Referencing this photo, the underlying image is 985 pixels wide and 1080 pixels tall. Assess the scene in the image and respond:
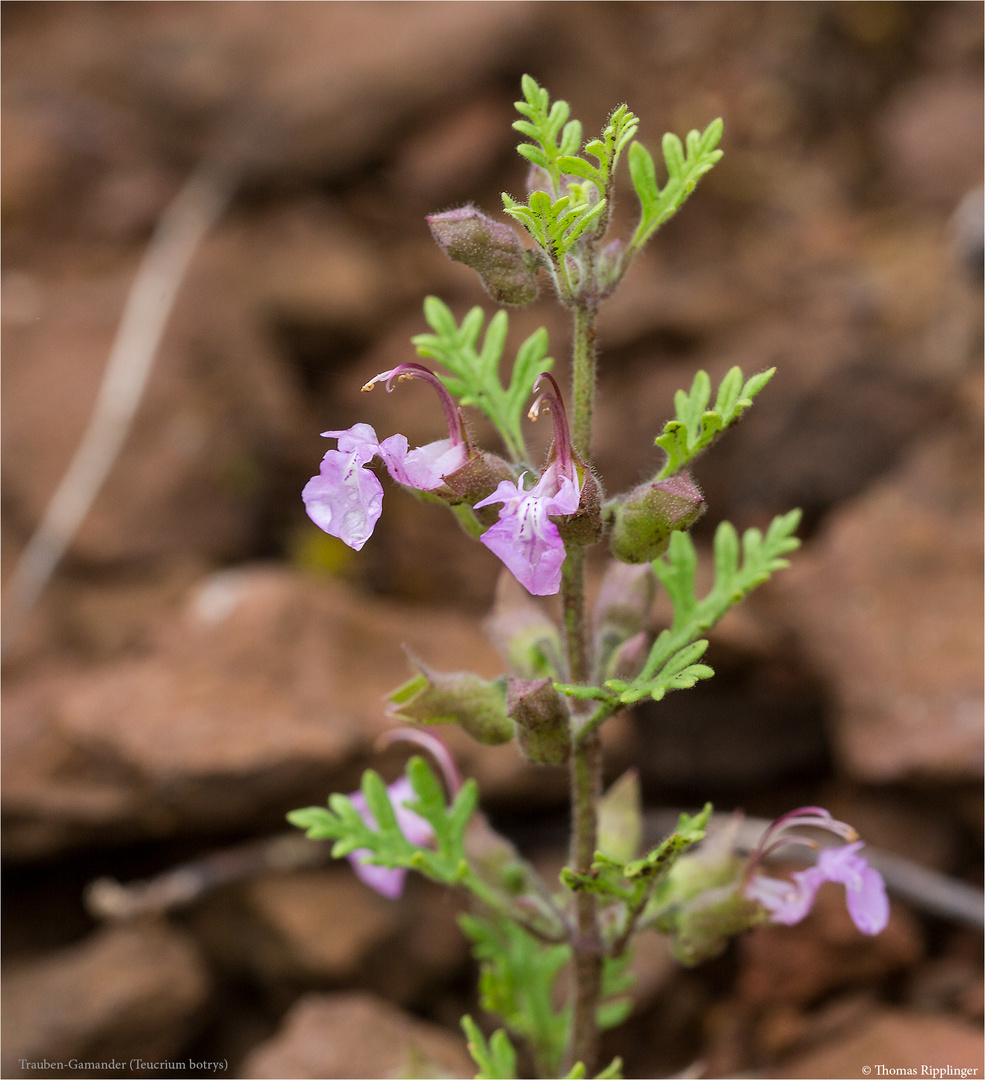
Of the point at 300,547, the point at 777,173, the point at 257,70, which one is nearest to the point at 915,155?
the point at 777,173

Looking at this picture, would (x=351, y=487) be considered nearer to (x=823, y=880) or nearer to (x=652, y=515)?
(x=652, y=515)

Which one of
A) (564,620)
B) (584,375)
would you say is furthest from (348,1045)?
(584,375)

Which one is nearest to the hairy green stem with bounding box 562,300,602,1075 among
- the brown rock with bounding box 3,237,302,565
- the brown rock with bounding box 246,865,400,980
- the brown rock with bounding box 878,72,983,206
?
the brown rock with bounding box 246,865,400,980

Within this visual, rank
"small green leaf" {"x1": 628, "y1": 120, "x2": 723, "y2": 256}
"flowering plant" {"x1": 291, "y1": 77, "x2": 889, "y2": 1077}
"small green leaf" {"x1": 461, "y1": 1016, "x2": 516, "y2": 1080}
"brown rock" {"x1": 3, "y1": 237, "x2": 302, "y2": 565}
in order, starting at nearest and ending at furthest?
"flowering plant" {"x1": 291, "y1": 77, "x2": 889, "y2": 1077}
"small green leaf" {"x1": 628, "y1": 120, "x2": 723, "y2": 256}
"small green leaf" {"x1": 461, "y1": 1016, "x2": 516, "y2": 1080}
"brown rock" {"x1": 3, "y1": 237, "x2": 302, "y2": 565}

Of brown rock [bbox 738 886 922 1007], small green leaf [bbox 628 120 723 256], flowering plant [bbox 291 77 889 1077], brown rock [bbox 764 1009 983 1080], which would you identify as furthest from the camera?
brown rock [bbox 738 886 922 1007]

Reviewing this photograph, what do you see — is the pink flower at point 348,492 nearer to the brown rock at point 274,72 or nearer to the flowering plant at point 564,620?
the flowering plant at point 564,620

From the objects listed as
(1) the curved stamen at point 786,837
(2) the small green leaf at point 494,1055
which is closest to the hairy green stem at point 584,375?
(1) the curved stamen at point 786,837

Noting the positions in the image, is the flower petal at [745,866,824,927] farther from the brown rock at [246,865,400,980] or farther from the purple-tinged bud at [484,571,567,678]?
the brown rock at [246,865,400,980]
